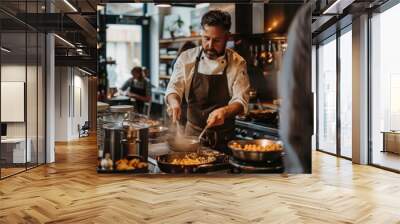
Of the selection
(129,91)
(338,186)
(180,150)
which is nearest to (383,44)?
(338,186)

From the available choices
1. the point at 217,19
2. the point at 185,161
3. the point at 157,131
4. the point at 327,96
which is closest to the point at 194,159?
the point at 185,161

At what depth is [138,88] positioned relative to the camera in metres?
5.05

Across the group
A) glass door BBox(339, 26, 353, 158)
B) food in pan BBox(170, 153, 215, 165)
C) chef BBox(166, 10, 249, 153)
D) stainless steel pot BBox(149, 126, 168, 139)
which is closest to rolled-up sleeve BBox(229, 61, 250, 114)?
chef BBox(166, 10, 249, 153)

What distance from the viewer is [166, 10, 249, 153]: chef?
5.07 meters

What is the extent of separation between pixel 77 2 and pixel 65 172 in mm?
2951

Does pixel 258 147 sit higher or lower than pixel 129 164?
higher

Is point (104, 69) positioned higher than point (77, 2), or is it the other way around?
point (77, 2)

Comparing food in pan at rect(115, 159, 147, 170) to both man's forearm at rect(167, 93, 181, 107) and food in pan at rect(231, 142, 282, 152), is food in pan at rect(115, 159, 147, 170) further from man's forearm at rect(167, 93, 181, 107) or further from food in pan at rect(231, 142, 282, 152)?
food in pan at rect(231, 142, 282, 152)

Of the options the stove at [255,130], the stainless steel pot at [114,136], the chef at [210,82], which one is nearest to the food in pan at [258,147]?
the stove at [255,130]

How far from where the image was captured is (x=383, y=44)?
616 centimetres

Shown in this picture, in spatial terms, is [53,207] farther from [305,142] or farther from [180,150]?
[305,142]

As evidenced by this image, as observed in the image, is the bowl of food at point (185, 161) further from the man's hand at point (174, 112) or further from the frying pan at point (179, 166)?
the man's hand at point (174, 112)

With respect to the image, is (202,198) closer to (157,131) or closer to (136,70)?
(157,131)

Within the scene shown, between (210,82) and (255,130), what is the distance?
0.96 metres
